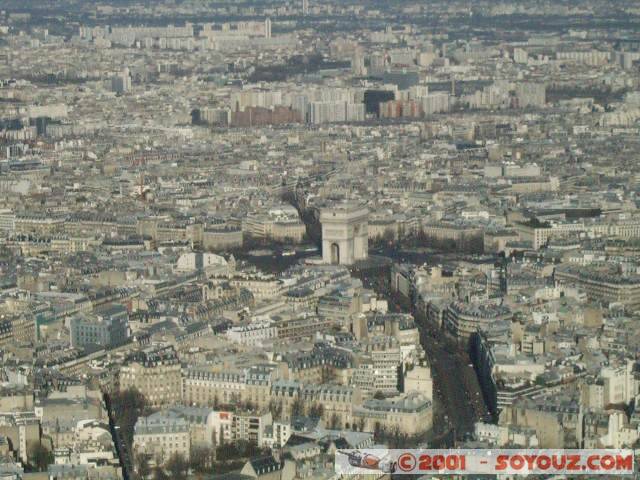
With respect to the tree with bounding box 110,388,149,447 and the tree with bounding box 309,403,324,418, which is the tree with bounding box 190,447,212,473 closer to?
the tree with bounding box 110,388,149,447

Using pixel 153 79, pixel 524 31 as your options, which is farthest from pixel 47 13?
pixel 153 79

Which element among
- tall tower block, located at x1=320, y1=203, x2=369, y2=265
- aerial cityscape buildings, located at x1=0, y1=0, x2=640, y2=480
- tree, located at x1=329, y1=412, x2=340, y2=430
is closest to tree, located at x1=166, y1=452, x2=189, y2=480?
aerial cityscape buildings, located at x1=0, y1=0, x2=640, y2=480

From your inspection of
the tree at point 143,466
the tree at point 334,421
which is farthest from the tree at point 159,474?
the tree at point 334,421

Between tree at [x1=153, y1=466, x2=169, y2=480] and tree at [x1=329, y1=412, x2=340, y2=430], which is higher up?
tree at [x1=329, y1=412, x2=340, y2=430]

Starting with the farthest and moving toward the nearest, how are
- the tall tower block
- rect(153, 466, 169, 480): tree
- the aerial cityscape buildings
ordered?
the tall tower block, the aerial cityscape buildings, rect(153, 466, 169, 480): tree

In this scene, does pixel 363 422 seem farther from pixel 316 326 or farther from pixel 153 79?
pixel 153 79

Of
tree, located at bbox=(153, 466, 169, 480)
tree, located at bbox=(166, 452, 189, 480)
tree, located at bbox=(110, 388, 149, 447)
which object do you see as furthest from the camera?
tree, located at bbox=(110, 388, 149, 447)

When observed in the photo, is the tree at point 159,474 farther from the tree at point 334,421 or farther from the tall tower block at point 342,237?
the tall tower block at point 342,237
